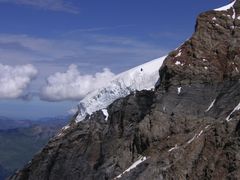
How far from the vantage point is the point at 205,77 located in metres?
51.6

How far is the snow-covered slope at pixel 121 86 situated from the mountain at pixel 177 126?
→ 437 cm

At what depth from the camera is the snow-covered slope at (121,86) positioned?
6391cm

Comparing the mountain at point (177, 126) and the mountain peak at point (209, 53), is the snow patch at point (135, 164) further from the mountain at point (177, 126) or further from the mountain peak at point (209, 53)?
the mountain peak at point (209, 53)

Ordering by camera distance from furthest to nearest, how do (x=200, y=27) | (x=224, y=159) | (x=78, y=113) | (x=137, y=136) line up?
(x=78, y=113) < (x=200, y=27) < (x=137, y=136) < (x=224, y=159)

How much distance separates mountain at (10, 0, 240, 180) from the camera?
4209 centimetres

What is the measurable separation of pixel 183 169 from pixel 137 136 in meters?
9.11

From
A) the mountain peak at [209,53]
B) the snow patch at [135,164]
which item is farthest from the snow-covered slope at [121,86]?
the snow patch at [135,164]

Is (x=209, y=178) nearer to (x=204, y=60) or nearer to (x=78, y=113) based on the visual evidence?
(x=204, y=60)

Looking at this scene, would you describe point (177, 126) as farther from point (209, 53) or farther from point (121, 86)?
point (121, 86)

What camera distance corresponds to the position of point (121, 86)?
67.0 m

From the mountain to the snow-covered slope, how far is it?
4370 mm

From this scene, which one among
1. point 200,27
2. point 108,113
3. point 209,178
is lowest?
point 209,178

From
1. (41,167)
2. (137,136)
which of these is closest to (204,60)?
(137,136)

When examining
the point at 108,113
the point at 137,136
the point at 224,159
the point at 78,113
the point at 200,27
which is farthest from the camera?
the point at 78,113
